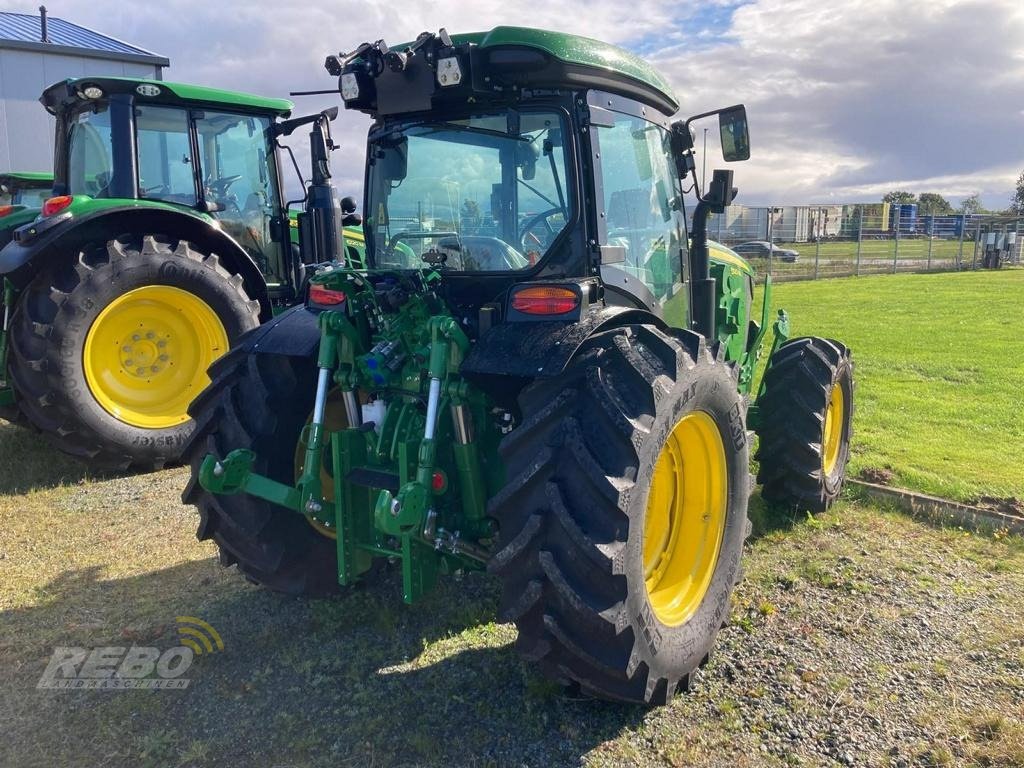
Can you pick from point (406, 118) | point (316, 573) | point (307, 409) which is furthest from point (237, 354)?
point (406, 118)

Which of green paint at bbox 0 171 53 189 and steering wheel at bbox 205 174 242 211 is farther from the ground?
green paint at bbox 0 171 53 189

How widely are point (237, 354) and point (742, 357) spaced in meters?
3.21

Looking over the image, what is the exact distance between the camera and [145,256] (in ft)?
20.3

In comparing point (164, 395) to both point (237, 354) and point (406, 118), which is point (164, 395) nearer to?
point (237, 354)

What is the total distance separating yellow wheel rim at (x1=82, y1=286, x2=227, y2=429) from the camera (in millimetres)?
6215

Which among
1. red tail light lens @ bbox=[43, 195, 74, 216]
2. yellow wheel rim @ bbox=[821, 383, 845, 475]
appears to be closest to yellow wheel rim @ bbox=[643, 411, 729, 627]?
yellow wheel rim @ bbox=[821, 383, 845, 475]

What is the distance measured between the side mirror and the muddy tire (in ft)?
4.68

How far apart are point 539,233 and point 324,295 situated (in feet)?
3.08

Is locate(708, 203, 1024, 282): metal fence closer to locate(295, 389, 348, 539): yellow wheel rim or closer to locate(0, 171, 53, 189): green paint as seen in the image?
locate(0, 171, 53, 189): green paint

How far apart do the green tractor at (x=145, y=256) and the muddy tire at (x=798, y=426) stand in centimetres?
331

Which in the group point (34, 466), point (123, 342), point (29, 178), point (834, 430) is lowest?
point (34, 466)

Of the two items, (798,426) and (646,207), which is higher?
(646,207)

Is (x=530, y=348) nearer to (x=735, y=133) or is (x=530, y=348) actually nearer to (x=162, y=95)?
(x=735, y=133)

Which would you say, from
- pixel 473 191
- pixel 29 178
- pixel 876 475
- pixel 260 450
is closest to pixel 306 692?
pixel 260 450
